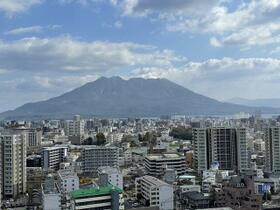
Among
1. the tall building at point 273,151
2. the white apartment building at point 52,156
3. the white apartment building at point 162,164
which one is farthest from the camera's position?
the white apartment building at point 52,156

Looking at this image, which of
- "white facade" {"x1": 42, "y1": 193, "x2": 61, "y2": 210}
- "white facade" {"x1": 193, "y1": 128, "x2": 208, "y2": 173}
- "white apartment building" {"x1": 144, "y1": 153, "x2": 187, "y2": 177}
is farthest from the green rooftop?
"white facade" {"x1": 193, "y1": 128, "x2": 208, "y2": 173}

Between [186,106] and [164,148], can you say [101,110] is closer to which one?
[186,106]

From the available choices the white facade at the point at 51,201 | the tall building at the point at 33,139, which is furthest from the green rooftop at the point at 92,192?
the tall building at the point at 33,139

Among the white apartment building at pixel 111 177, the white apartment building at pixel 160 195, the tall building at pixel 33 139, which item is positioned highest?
the tall building at pixel 33 139

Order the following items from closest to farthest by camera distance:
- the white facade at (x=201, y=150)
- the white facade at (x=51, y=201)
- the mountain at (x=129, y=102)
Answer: the white facade at (x=51, y=201)
the white facade at (x=201, y=150)
the mountain at (x=129, y=102)

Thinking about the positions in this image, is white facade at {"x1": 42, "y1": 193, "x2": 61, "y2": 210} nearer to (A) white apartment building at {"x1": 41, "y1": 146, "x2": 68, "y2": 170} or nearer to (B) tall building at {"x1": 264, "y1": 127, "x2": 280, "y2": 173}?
(A) white apartment building at {"x1": 41, "y1": 146, "x2": 68, "y2": 170}

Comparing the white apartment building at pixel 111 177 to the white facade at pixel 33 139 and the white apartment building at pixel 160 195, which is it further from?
the white facade at pixel 33 139

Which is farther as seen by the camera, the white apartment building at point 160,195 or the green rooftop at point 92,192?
the white apartment building at point 160,195
